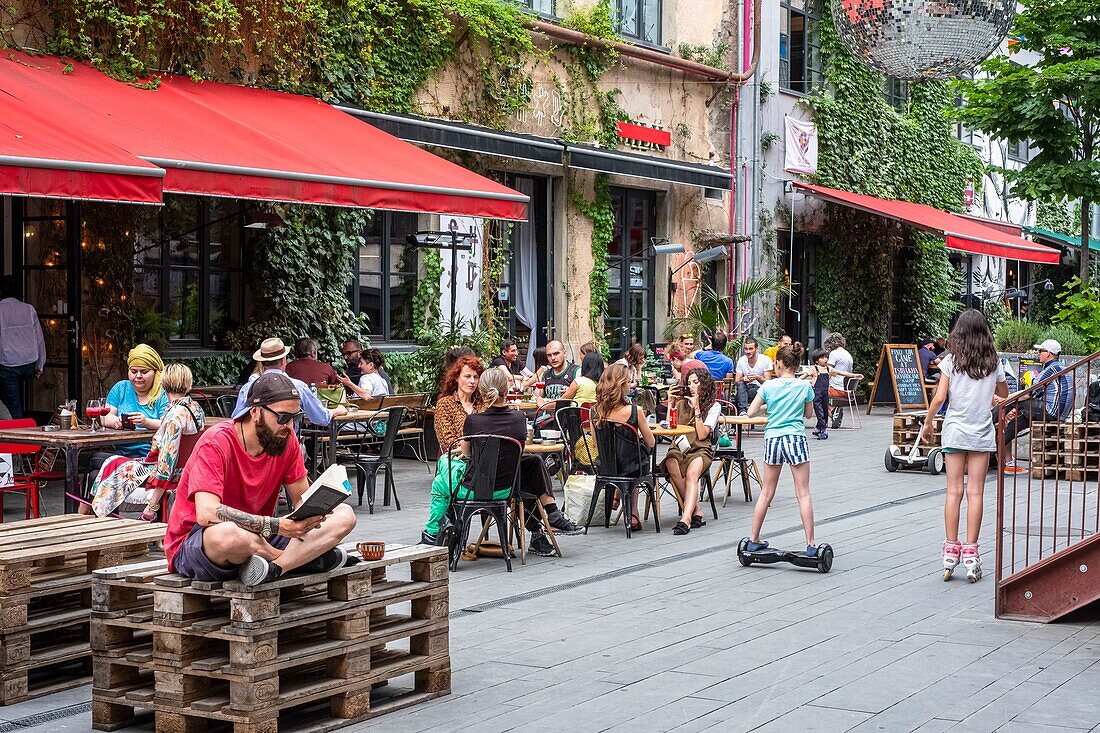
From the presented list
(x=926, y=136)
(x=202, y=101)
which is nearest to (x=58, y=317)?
(x=202, y=101)

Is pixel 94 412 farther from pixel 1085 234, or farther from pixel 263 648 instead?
pixel 1085 234

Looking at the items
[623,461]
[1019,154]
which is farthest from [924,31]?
[1019,154]

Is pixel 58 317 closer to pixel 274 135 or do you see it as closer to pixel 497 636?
pixel 274 135

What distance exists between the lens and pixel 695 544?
→ 9.91m

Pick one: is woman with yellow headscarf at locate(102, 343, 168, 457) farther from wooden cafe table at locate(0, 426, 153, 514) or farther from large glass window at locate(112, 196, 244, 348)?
large glass window at locate(112, 196, 244, 348)

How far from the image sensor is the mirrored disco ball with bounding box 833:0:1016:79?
8812mm

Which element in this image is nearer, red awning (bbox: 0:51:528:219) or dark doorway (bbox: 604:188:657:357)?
red awning (bbox: 0:51:528:219)

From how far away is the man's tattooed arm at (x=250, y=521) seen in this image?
508 centimetres

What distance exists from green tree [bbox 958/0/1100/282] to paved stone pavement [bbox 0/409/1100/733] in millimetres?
4976

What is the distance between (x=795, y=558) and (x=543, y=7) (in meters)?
11.5

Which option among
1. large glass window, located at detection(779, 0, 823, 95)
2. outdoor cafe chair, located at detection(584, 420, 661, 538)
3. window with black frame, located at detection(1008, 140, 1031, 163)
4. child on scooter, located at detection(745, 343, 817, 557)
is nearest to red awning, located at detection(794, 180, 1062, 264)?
large glass window, located at detection(779, 0, 823, 95)

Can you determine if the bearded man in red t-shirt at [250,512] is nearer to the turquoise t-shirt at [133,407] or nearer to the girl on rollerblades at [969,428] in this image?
the turquoise t-shirt at [133,407]

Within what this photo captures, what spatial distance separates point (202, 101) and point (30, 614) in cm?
816

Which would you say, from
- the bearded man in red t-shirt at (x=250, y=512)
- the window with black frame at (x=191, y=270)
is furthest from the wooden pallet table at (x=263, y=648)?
the window with black frame at (x=191, y=270)
